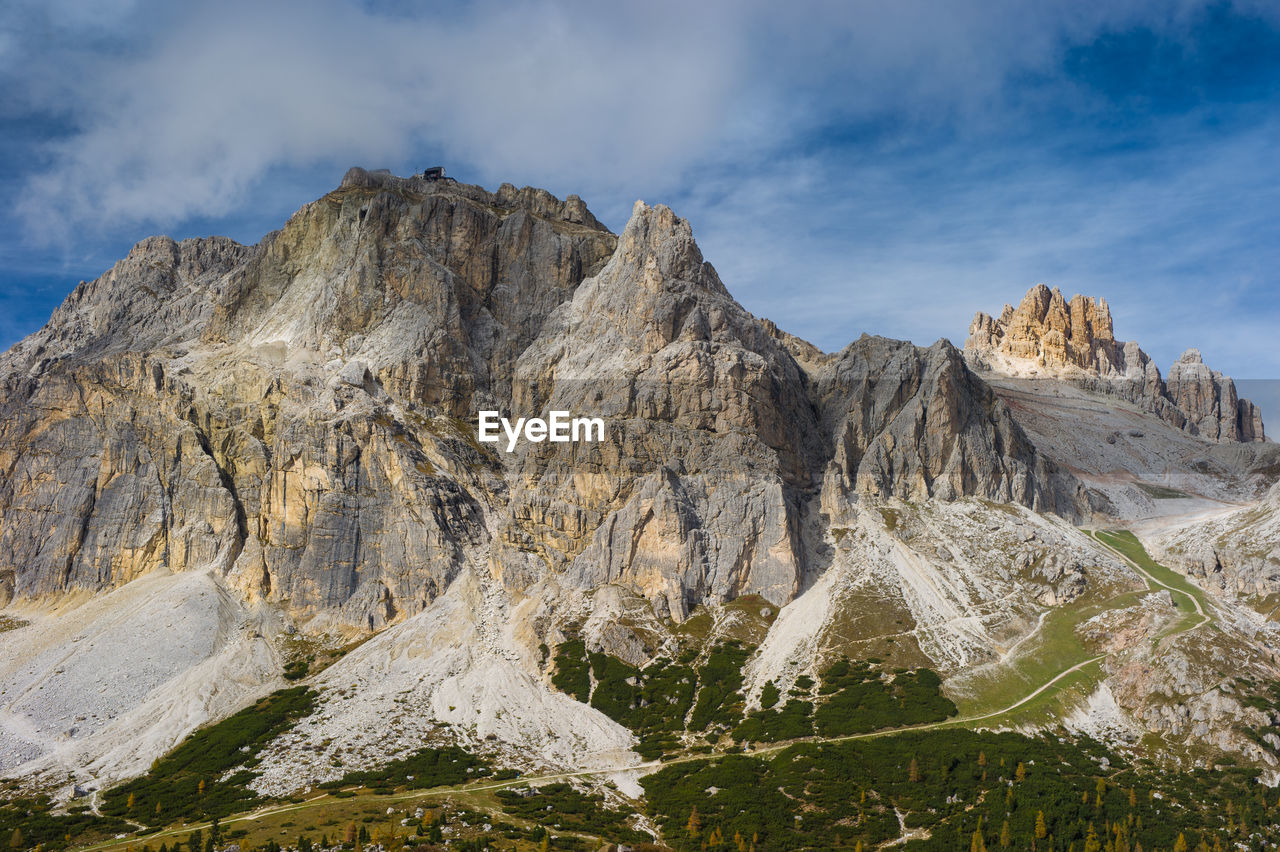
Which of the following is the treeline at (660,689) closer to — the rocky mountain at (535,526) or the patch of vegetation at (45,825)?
the rocky mountain at (535,526)

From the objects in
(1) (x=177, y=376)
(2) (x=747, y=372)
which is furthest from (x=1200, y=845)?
(1) (x=177, y=376)

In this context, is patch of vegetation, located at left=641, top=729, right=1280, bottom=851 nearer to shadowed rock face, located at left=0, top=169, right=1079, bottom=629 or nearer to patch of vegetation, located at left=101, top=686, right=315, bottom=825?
shadowed rock face, located at left=0, top=169, right=1079, bottom=629

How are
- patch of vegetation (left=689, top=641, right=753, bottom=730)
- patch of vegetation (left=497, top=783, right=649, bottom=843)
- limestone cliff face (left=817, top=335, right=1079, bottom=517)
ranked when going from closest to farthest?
1. patch of vegetation (left=497, top=783, right=649, bottom=843)
2. patch of vegetation (left=689, top=641, right=753, bottom=730)
3. limestone cliff face (left=817, top=335, right=1079, bottom=517)

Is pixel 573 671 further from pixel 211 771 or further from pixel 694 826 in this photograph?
pixel 211 771

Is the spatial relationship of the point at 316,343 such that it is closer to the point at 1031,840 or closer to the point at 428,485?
the point at 428,485

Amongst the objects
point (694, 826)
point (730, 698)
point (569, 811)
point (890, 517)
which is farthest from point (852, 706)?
point (890, 517)

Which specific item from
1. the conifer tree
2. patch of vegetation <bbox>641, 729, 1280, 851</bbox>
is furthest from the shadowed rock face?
the conifer tree

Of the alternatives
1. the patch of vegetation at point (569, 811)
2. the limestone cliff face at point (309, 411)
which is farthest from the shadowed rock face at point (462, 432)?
the patch of vegetation at point (569, 811)
